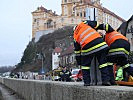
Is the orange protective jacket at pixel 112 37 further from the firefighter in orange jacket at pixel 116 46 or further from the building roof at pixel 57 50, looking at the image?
the building roof at pixel 57 50

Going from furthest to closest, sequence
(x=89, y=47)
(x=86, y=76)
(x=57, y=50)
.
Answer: (x=57, y=50), (x=86, y=76), (x=89, y=47)

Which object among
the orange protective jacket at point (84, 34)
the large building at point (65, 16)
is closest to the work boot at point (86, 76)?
the orange protective jacket at point (84, 34)

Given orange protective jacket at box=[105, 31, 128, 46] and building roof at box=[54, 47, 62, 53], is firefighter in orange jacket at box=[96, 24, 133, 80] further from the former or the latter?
building roof at box=[54, 47, 62, 53]

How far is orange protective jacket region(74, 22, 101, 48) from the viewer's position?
22.6 ft

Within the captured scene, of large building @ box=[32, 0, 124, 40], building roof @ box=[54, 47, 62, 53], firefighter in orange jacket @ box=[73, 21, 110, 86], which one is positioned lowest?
firefighter in orange jacket @ box=[73, 21, 110, 86]

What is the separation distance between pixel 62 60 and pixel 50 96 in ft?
374

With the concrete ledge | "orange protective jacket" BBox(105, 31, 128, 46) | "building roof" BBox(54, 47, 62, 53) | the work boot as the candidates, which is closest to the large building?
"building roof" BBox(54, 47, 62, 53)

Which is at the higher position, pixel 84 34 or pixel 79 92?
pixel 84 34

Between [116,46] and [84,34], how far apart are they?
0.66 meters

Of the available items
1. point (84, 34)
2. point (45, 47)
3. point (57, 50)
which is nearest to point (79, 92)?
point (84, 34)

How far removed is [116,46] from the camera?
23.5 feet

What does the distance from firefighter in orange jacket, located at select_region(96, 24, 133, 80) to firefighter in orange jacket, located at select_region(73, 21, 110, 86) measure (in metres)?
0.24

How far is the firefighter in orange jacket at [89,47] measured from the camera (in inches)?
270

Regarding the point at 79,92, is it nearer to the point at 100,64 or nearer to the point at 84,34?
the point at 100,64
